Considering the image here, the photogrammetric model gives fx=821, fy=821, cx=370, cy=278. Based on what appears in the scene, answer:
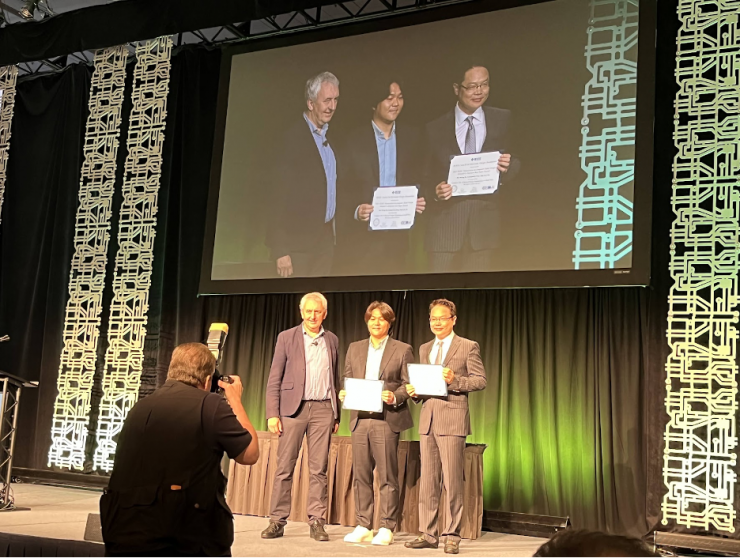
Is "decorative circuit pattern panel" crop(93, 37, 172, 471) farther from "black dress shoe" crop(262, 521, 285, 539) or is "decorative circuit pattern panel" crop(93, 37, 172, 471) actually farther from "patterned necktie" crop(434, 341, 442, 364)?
"patterned necktie" crop(434, 341, 442, 364)

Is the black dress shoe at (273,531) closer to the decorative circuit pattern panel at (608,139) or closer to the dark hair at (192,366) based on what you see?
the dark hair at (192,366)

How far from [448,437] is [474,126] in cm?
245

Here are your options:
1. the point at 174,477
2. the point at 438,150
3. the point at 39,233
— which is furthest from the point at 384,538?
the point at 39,233

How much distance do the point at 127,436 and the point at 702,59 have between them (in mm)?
4670

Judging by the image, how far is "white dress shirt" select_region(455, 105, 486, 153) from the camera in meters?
6.01

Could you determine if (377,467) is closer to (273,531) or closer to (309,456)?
(309,456)

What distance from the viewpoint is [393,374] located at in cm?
502

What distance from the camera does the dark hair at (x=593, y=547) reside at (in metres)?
1.06

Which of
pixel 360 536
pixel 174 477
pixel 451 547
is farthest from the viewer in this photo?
pixel 360 536

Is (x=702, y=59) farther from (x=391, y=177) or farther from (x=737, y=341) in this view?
(x=391, y=177)

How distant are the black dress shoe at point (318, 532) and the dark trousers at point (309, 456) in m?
0.03

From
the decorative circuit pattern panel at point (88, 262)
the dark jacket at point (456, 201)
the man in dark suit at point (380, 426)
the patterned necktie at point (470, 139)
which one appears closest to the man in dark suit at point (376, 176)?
the dark jacket at point (456, 201)

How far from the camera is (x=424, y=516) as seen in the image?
4746 mm

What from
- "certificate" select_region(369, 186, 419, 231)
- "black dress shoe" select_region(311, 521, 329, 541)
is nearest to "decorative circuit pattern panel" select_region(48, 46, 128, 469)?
"certificate" select_region(369, 186, 419, 231)
